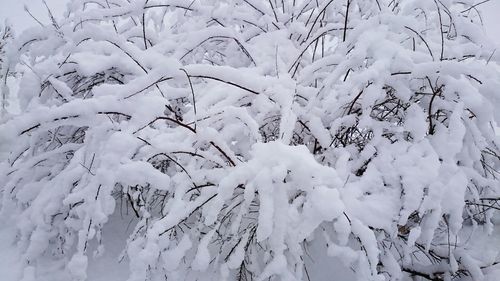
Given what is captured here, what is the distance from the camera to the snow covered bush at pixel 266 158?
108 cm

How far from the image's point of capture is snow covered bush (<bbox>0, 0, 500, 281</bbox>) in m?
1.08

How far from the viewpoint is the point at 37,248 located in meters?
1.29

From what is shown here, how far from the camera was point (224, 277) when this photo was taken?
1163 mm

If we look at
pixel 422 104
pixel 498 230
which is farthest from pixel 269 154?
pixel 498 230

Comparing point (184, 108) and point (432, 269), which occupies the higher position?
point (184, 108)

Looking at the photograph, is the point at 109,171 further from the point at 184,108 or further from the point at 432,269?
the point at 432,269

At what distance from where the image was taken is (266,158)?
1.05 meters

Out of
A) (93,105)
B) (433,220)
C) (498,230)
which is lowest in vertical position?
(498,230)

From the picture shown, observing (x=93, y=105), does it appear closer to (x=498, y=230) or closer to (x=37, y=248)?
(x=37, y=248)

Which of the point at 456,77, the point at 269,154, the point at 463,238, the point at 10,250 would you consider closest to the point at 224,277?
the point at 269,154

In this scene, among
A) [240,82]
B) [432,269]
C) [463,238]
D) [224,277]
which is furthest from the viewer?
[463,238]

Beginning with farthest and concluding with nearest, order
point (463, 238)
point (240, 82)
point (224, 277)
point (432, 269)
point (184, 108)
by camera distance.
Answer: point (184, 108)
point (463, 238)
point (432, 269)
point (240, 82)
point (224, 277)

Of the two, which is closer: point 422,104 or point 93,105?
point 93,105

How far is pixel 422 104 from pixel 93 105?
114 centimetres
